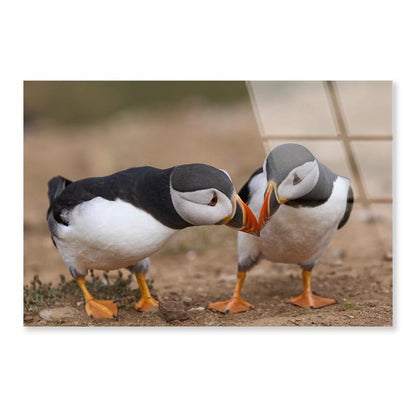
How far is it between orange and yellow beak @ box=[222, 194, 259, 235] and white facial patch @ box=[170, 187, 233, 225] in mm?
33

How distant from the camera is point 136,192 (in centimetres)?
351

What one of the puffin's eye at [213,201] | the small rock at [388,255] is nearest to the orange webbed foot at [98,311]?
the puffin's eye at [213,201]

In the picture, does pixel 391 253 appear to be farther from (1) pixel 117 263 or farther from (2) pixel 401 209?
(1) pixel 117 263

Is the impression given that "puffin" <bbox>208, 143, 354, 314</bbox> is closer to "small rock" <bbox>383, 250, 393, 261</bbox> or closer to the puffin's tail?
"small rock" <bbox>383, 250, 393, 261</bbox>

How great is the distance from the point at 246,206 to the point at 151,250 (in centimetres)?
Result: 54

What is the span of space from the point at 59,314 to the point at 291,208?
1.47 meters

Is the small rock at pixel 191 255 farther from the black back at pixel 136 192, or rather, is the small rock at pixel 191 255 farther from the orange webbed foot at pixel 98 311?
the black back at pixel 136 192

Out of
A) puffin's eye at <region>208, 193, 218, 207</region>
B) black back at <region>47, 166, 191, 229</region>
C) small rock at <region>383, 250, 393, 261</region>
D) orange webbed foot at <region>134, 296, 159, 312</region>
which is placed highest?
black back at <region>47, 166, 191, 229</region>

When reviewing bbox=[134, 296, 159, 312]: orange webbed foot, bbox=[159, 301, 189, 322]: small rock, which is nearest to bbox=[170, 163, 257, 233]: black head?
bbox=[159, 301, 189, 322]: small rock

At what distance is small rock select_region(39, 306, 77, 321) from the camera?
3.92 meters

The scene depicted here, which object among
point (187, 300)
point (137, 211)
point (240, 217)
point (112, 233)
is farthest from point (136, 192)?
point (187, 300)

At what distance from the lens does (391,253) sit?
432cm

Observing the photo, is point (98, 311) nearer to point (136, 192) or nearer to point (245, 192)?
point (136, 192)
